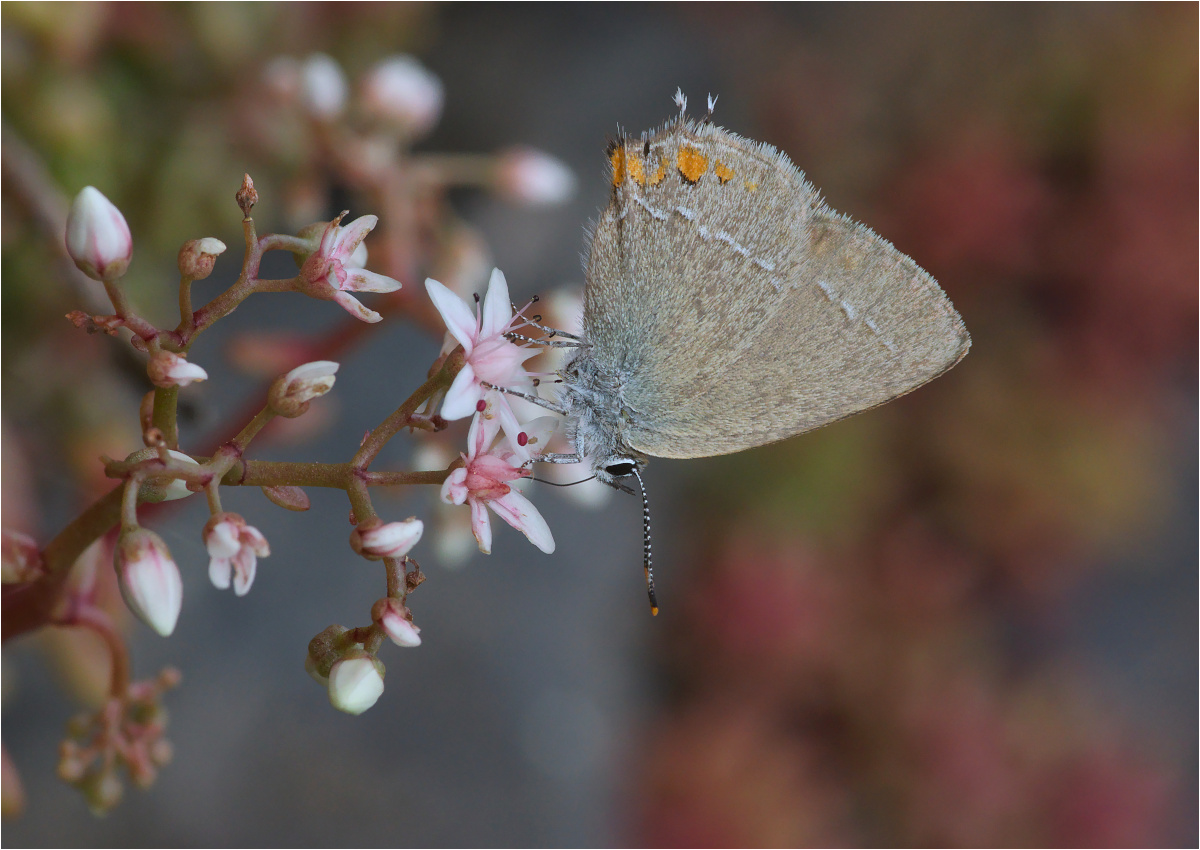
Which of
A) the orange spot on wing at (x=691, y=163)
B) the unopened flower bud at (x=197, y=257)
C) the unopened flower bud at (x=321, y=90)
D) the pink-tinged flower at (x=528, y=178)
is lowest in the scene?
the unopened flower bud at (x=197, y=257)

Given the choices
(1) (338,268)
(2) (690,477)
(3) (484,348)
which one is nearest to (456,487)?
(3) (484,348)

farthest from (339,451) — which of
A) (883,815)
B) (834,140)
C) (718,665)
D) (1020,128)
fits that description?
(1020,128)

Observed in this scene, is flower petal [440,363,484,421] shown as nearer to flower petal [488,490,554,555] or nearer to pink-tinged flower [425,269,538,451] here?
pink-tinged flower [425,269,538,451]

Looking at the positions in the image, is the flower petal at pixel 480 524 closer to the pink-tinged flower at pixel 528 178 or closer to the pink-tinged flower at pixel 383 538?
the pink-tinged flower at pixel 383 538

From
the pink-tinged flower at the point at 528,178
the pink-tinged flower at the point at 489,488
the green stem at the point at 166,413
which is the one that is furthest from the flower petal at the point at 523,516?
the pink-tinged flower at the point at 528,178

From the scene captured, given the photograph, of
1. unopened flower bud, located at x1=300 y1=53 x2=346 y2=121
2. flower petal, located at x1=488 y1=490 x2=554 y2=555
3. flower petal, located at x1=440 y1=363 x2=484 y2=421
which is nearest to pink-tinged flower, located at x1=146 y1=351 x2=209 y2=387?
flower petal, located at x1=440 y1=363 x2=484 y2=421

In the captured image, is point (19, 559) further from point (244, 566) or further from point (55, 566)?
point (244, 566)
